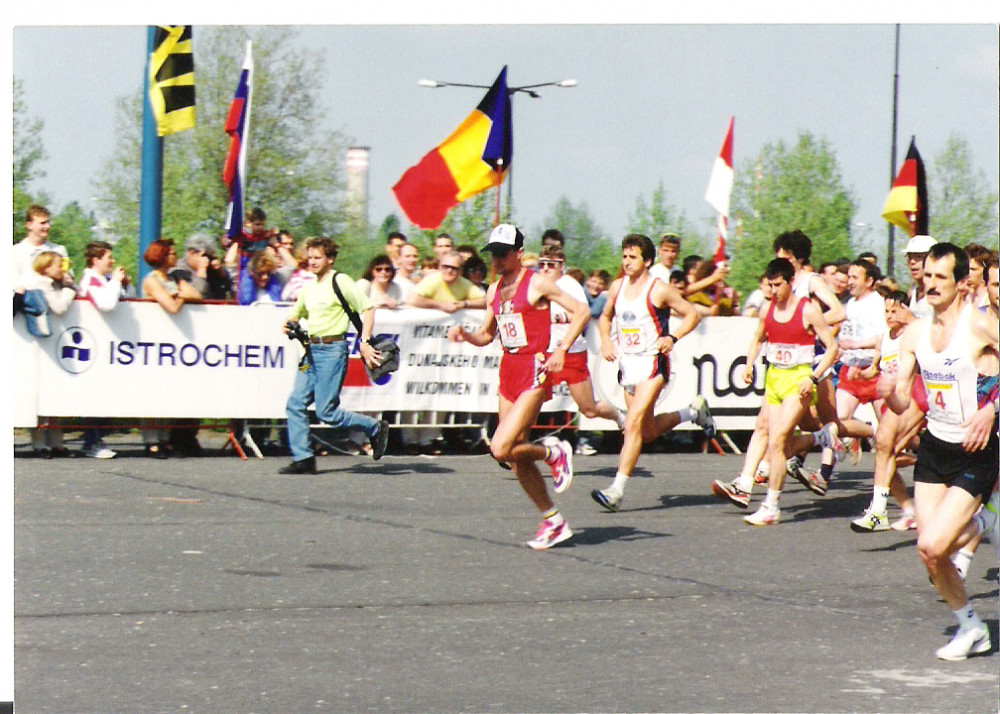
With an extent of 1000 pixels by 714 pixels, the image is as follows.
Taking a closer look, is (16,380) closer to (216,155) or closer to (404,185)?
(404,185)

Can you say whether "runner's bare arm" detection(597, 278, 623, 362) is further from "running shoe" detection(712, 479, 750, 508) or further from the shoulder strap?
the shoulder strap

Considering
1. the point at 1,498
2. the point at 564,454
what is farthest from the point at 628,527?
the point at 1,498

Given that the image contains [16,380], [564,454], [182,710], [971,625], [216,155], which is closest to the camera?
[182,710]

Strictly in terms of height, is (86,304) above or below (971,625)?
above

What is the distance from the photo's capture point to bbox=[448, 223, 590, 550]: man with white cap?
8.78 m

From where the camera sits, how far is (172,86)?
13.6m

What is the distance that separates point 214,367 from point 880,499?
6.07m

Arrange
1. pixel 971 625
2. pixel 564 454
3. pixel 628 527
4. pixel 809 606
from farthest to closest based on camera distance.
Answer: pixel 628 527 → pixel 564 454 → pixel 809 606 → pixel 971 625

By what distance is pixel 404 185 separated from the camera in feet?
49.4

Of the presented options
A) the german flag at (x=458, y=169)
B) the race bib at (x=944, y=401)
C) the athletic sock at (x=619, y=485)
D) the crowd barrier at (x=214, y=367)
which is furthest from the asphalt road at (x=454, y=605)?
the german flag at (x=458, y=169)

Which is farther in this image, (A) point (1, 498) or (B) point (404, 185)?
(B) point (404, 185)

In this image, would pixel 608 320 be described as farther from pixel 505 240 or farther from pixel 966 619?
pixel 966 619

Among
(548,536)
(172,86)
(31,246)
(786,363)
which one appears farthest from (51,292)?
(786,363)

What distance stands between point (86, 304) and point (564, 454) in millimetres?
5358
